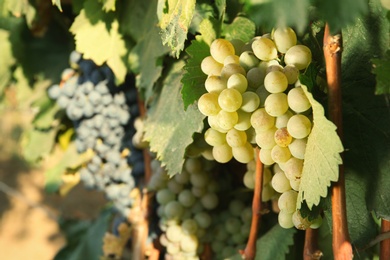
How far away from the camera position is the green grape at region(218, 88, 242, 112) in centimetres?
50

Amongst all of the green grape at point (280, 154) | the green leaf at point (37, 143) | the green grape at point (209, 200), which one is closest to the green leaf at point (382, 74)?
the green grape at point (280, 154)

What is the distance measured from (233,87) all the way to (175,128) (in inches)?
6.5

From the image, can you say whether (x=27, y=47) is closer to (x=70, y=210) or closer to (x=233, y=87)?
(x=233, y=87)

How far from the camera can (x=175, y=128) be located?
2.18ft

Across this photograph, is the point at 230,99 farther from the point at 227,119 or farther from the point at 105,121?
the point at 105,121

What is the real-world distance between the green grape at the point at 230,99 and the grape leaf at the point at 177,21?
0.22ft

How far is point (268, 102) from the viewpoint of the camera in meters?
0.50

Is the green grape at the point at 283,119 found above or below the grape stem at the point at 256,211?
above

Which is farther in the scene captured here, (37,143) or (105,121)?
(37,143)

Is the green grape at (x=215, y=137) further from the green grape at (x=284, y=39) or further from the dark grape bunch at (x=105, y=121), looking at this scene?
the dark grape bunch at (x=105, y=121)

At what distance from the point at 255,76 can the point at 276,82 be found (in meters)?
0.03

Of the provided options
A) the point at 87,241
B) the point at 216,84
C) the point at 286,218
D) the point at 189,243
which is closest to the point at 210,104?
the point at 216,84

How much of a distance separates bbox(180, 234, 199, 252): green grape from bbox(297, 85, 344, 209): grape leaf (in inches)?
13.7

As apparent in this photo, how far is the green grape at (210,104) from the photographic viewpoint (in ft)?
1.70
